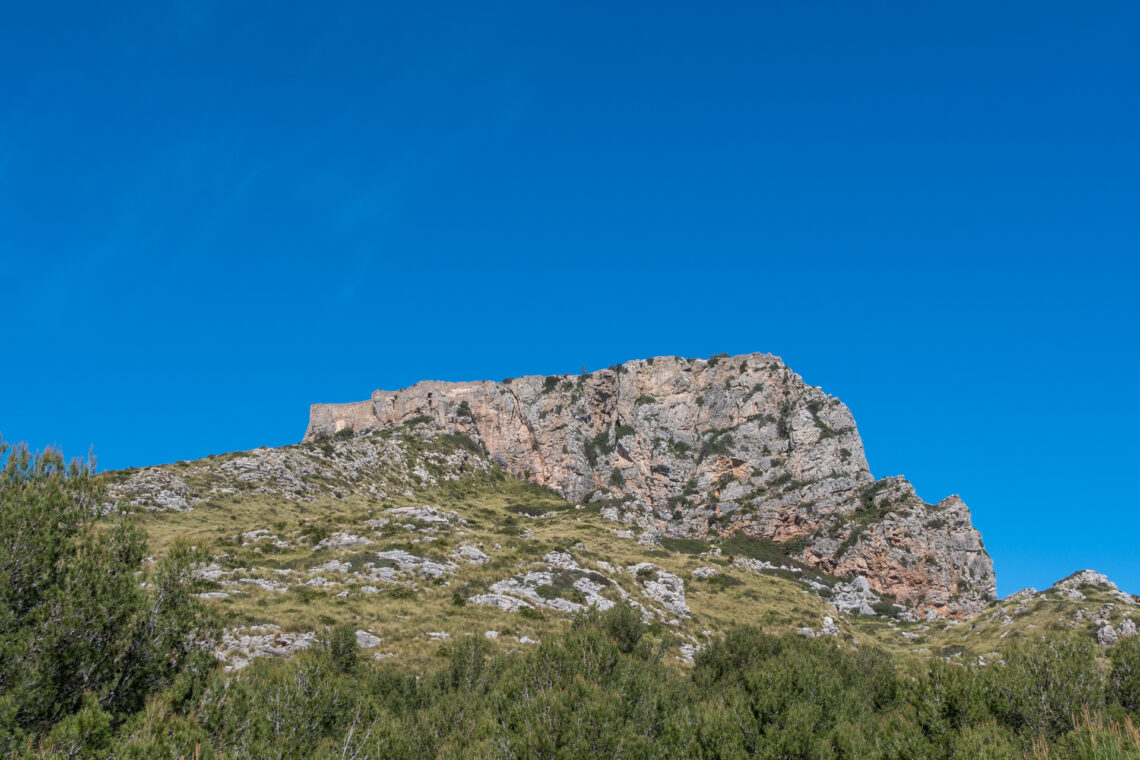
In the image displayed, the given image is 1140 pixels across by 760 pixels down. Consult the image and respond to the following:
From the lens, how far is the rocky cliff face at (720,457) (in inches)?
4348

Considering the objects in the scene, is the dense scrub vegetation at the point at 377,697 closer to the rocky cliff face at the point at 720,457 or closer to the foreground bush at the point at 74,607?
the foreground bush at the point at 74,607

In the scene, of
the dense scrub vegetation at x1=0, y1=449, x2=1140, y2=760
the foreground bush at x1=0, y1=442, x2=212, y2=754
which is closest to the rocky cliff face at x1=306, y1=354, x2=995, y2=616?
the dense scrub vegetation at x1=0, y1=449, x2=1140, y2=760

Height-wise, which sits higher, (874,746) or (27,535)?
(27,535)

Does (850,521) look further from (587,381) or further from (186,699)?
(186,699)

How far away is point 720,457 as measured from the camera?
463 ft

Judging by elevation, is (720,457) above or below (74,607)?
above

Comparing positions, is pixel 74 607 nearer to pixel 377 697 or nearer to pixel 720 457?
pixel 377 697

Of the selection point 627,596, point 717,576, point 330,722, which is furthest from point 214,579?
point 717,576

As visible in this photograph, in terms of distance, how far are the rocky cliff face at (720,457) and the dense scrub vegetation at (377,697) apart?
91280 mm

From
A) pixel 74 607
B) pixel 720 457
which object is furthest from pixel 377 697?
pixel 720 457

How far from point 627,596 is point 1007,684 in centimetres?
3020

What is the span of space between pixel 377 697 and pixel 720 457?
12497 centimetres

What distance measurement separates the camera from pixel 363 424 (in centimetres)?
14988

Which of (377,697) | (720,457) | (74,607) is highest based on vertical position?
(720,457)
